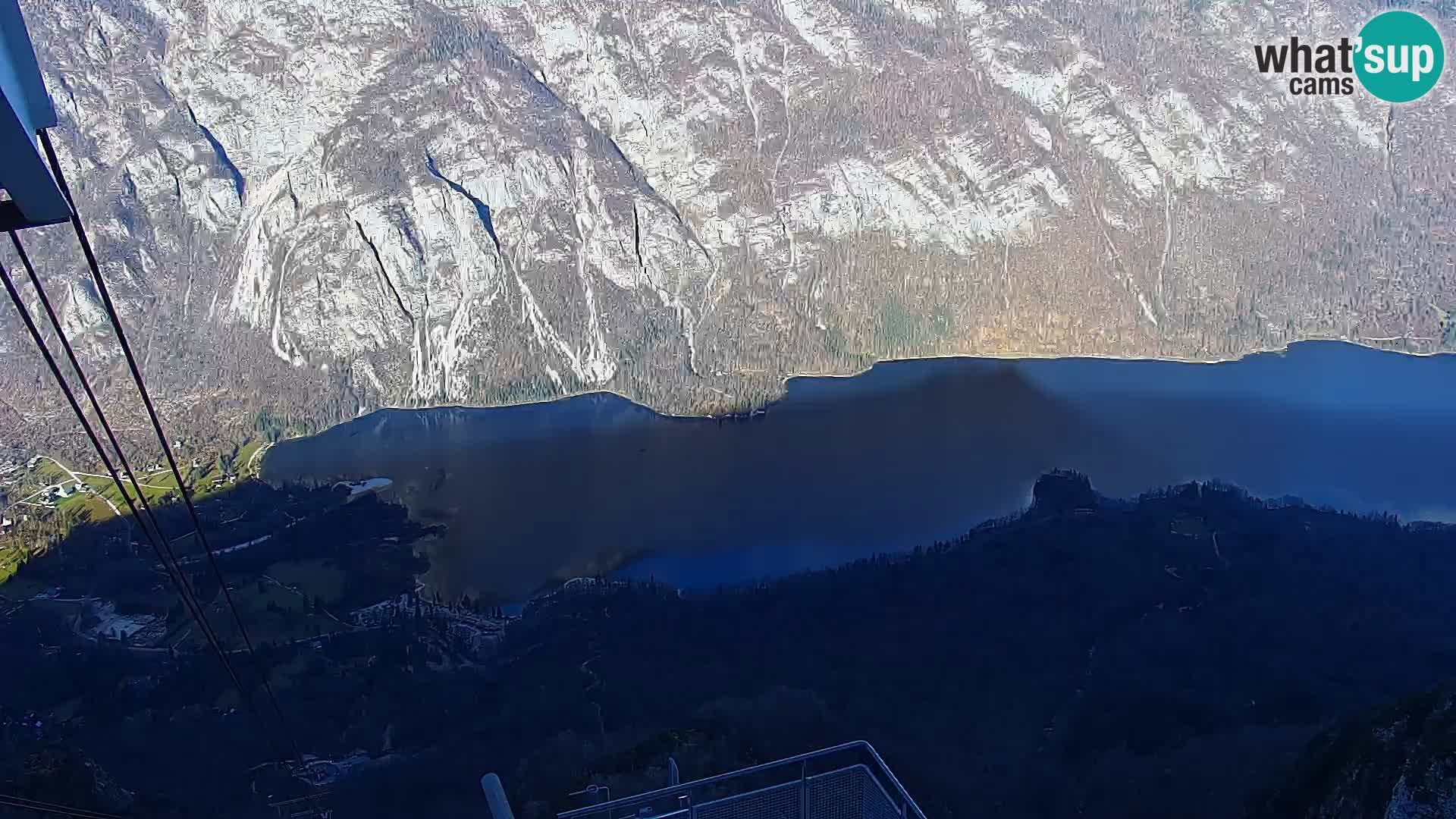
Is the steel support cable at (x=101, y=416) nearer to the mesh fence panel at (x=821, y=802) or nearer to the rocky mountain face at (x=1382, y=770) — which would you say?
the mesh fence panel at (x=821, y=802)

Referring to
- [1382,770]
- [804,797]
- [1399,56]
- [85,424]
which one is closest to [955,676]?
[1382,770]

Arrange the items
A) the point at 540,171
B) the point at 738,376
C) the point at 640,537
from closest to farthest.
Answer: the point at 640,537
the point at 738,376
the point at 540,171

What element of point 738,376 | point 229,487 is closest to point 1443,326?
point 738,376

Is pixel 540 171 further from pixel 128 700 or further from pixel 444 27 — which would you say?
pixel 128 700

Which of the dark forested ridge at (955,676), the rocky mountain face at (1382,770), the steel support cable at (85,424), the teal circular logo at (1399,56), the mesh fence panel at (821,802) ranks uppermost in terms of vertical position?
the teal circular logo at (1399,56)

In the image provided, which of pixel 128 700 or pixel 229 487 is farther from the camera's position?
pixel 229 487

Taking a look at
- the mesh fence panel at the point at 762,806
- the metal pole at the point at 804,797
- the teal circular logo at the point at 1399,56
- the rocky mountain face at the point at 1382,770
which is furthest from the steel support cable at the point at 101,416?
the teal circular logo at the point at 1399,56

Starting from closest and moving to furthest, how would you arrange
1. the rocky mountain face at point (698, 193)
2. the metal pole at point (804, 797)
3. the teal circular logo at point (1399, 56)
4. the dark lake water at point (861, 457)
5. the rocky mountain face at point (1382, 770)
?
the metal pole at point (804, 797)
the rocky mountain face at point (1382, 770)
the dark lake water at point (861, 457)
the rocky mountain face at point (698, 193)
the teal circular logo at point (1399, 56)
